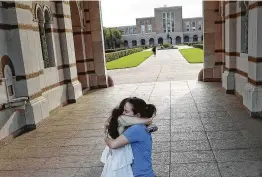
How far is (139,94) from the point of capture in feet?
39.0

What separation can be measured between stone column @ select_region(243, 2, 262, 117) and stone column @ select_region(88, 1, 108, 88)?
800cm

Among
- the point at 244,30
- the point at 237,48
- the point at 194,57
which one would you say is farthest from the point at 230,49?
the point at 194,57

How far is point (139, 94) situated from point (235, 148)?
6494 mm

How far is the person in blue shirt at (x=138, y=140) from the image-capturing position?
279 cm

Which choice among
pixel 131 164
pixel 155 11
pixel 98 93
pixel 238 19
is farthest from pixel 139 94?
pixel 155 11

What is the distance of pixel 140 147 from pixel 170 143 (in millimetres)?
3431

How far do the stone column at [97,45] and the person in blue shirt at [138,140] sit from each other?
11.8 meters

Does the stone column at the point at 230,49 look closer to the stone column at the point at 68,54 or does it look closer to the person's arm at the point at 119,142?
the stone column at the point at 68,54

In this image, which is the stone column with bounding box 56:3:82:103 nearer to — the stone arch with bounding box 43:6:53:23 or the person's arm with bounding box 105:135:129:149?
the stone arch with bounding box 43:6:53:23

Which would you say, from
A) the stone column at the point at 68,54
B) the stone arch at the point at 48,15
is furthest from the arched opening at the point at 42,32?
the stone column at the point at 68,54

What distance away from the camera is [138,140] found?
282 centimetres

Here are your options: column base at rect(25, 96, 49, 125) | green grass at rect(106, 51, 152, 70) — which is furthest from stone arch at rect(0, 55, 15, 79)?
green grass at rect(106, 51, 152, 70)

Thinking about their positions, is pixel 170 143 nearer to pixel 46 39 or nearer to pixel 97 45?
pixel 46 39

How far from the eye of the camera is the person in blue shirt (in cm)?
279
